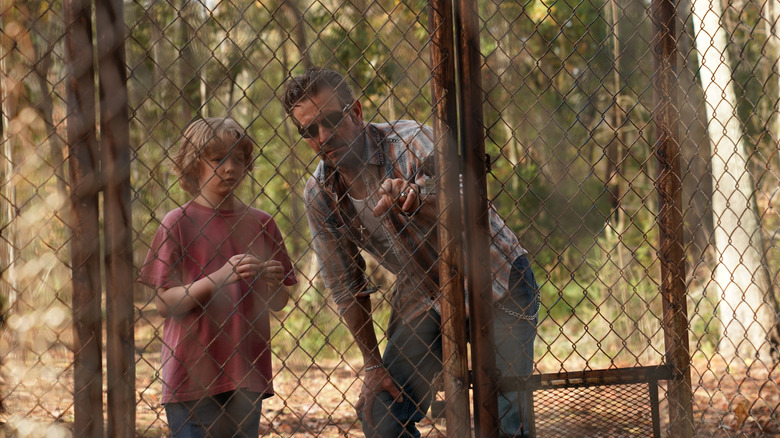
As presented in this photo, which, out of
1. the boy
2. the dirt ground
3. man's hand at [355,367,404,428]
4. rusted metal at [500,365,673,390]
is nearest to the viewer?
the boy

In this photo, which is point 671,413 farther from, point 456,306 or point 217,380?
point 217,380

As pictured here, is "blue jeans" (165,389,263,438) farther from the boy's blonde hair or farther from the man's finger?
the man's finger

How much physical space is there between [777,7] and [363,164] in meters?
5.97

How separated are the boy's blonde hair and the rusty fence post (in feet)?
5.54

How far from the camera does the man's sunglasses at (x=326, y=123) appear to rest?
238 centimetres

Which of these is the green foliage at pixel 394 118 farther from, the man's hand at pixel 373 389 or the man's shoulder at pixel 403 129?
the man's shoulder at pixel 403 129

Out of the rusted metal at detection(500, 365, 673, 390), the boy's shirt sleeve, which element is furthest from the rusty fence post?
the boy's shirt sleeve

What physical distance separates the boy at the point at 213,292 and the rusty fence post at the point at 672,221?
1569 mm

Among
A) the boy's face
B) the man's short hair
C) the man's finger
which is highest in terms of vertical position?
the man's short hair

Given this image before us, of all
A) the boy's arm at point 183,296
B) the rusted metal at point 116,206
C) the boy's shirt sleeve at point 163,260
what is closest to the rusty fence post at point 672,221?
the boy's arm at point 183,296

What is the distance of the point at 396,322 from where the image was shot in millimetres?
2844

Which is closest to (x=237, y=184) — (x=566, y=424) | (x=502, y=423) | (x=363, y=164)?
(x=363, y=164)

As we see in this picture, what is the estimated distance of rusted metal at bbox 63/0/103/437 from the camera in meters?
1.97

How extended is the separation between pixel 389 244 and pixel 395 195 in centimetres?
43
